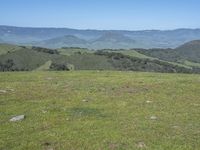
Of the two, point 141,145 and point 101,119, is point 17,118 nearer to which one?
point 101,119

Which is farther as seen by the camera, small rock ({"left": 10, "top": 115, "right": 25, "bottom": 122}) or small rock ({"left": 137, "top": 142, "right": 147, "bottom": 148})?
small rock ({"left": 10, "top": 115, "right": 25, "bottom": 122})

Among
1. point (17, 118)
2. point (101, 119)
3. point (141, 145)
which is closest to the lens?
point (141, 145)

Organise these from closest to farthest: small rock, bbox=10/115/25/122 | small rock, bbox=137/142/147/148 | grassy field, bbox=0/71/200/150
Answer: small rock, bbox=137/142/147/148 → grassy field, bbox=0/71/200/150 → small rock, bbox=10/115/25/122

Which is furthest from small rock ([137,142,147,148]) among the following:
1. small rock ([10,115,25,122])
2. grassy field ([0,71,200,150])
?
small rock ([10,115,25,122])

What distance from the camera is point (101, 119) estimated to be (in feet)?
76.7

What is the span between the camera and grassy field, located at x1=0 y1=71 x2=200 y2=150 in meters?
18.5

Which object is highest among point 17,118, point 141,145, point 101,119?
point 141,145

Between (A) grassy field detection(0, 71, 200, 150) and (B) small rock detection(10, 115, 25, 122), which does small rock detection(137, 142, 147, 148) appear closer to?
(A) grassy field detection(0, 71, 200, 150)

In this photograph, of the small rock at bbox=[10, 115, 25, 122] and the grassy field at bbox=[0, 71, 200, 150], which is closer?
the grassy field at bbox=[0, 71, 200, 150]

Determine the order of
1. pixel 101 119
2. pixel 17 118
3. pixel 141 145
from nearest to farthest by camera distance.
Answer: pixel 141 145
pixel 101 119
pixel 17 118

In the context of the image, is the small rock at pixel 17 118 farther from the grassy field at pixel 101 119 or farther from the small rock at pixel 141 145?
the small rock at pixel 141 145

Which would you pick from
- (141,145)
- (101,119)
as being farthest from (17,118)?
(141,145)

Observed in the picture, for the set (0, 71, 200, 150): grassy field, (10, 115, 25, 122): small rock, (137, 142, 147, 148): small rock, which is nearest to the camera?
(137, 142, 147, 148): small rock

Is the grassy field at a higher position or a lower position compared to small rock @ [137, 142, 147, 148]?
lower
